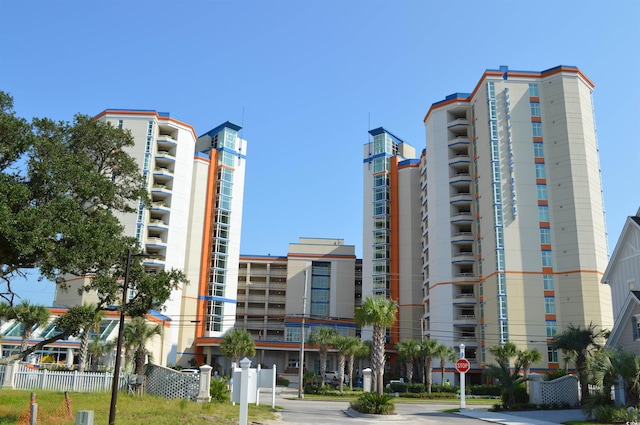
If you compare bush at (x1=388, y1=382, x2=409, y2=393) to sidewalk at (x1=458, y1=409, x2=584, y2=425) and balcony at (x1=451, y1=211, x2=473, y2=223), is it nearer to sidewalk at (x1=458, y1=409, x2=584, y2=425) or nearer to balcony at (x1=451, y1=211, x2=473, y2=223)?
balcony at (x1=451, y1=211, x2=473, y2=223)

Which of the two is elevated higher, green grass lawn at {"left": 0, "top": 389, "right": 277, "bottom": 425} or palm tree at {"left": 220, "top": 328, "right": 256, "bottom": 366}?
palm tree at {"left": 220, "top": 328, "right": 256, "bottom": 366}

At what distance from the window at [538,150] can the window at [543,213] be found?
712cm

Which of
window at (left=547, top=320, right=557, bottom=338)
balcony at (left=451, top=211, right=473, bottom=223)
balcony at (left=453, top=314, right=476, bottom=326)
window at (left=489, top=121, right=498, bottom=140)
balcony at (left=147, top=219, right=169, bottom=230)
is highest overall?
window at (left=489, top=121, right=498, bottom=140)

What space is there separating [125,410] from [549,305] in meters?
58.7

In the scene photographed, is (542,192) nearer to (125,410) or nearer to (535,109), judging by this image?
(535,109)

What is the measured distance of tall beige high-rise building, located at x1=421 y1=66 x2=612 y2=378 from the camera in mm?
70125

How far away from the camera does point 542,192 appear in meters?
74.8

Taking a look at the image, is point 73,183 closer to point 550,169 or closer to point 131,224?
point 131,224

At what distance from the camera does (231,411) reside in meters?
28.5

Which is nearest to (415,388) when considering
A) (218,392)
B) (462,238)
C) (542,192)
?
(462,238)

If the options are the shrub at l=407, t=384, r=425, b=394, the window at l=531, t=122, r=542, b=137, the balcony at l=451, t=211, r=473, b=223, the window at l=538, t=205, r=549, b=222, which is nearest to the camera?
the shrub at l=407, t=384, r=425, b=394

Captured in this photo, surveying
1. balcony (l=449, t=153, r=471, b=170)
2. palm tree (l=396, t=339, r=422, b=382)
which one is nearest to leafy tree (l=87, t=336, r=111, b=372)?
palm tree (l=396, t=339, r=422, b=382)

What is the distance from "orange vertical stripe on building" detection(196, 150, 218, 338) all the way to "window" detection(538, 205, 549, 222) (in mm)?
51572

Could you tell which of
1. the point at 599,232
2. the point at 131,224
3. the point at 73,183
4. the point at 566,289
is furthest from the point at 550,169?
the point at 73,183
